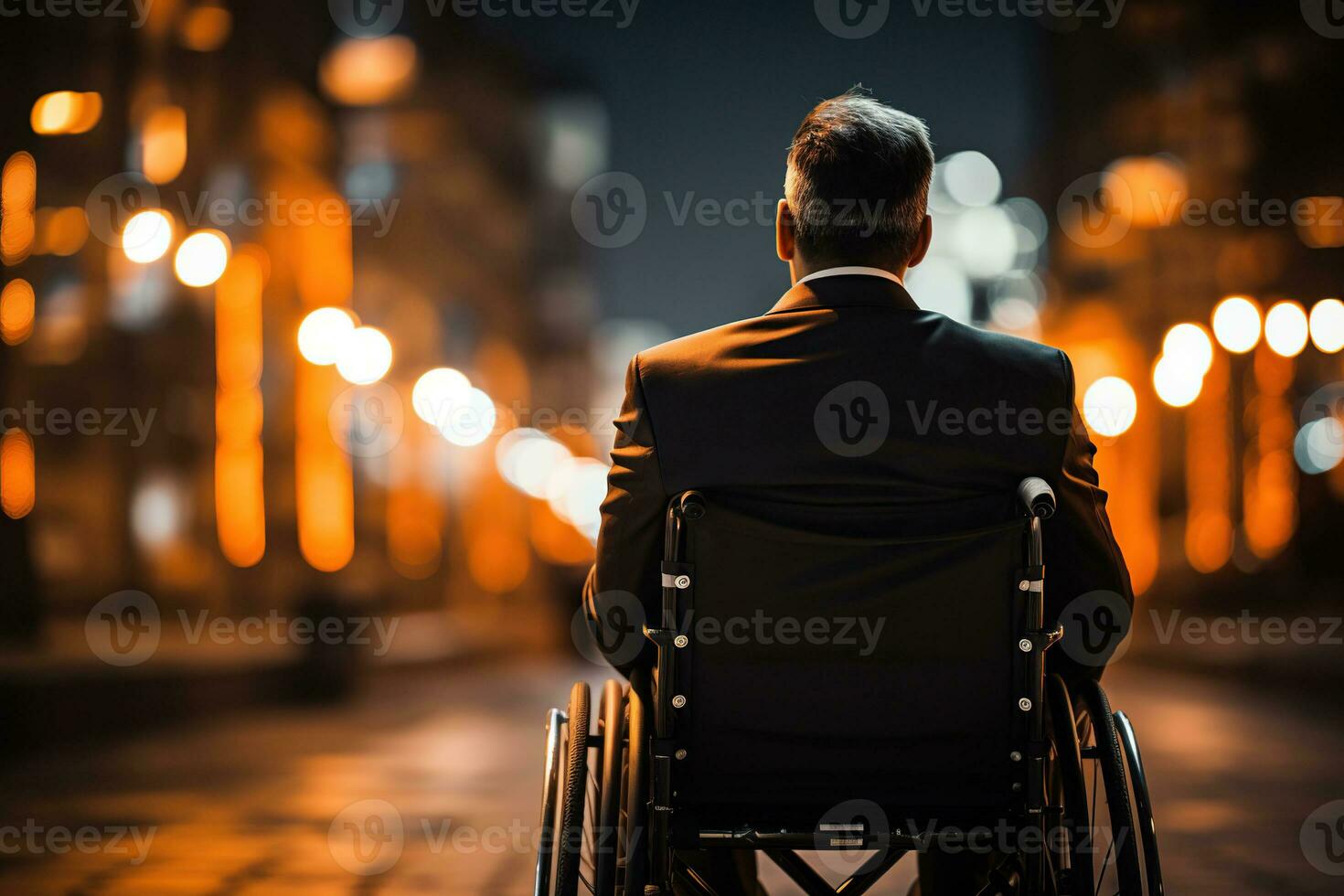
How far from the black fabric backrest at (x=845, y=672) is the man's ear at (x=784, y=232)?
2.12 feet

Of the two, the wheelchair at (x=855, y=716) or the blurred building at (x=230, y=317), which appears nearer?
the wheelchair at (x=855, y=716)

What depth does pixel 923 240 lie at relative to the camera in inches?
103

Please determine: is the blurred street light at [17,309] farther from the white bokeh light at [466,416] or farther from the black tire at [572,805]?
the black tire at [572,805]

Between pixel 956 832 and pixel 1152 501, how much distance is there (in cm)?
3425

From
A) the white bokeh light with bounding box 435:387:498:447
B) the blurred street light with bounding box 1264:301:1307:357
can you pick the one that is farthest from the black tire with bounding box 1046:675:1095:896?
the white bokeh light with bounding box 435:387:498:447

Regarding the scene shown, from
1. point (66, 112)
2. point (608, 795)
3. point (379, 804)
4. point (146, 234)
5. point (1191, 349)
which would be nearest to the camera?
point (608, 795)

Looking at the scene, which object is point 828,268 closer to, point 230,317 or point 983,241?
point 230,317

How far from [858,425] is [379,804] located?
564 centimetres

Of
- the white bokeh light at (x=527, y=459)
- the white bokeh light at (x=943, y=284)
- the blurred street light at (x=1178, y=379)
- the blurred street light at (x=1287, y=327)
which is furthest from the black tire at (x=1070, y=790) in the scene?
the white bokeh light at (x=527, y=459)

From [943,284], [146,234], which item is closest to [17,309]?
[146,234]

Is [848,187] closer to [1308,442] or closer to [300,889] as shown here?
[300,889]

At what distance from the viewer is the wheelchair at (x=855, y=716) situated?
2.26m

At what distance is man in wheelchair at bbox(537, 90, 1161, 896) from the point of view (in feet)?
7.46

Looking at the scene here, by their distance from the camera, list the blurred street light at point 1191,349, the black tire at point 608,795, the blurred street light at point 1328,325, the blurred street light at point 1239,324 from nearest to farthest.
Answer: the black tire at point 608,795 → the blurred street light at point 1239,324 → the blurred street light at point 1328,325 → the blurred street light at point 1191,349
